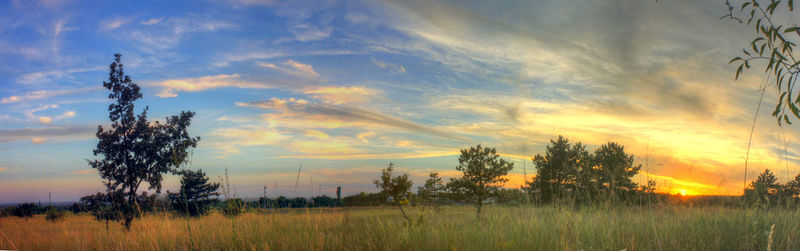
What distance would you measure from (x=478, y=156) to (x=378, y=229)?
17652 millimetres

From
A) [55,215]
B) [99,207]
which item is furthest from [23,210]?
[99,207]

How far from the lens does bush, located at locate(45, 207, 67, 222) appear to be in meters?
25.4

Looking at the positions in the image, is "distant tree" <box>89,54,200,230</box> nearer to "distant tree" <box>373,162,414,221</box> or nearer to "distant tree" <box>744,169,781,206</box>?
"distant tree" <box>373,162,414,221</box>

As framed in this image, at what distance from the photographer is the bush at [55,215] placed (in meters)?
25.4

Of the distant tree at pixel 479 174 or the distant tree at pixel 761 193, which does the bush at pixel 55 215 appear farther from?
the distant tree at pixel 761 193

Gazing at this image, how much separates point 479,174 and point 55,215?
1022 inches

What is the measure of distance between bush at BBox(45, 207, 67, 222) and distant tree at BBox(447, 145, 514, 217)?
23828mm

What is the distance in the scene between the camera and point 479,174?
24.8 metres

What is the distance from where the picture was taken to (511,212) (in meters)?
10.3

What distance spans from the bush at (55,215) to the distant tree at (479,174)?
23.8 m

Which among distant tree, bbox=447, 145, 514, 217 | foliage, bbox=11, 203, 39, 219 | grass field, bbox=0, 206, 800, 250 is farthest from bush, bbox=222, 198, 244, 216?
foliage, bbox=11, 203, 39, 219

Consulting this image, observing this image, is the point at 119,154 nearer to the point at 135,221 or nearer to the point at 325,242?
the point at 135,221

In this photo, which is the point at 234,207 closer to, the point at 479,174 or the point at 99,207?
the point at 99,207

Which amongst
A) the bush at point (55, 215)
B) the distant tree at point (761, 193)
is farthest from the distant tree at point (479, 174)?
the bush at point (55, 215)
